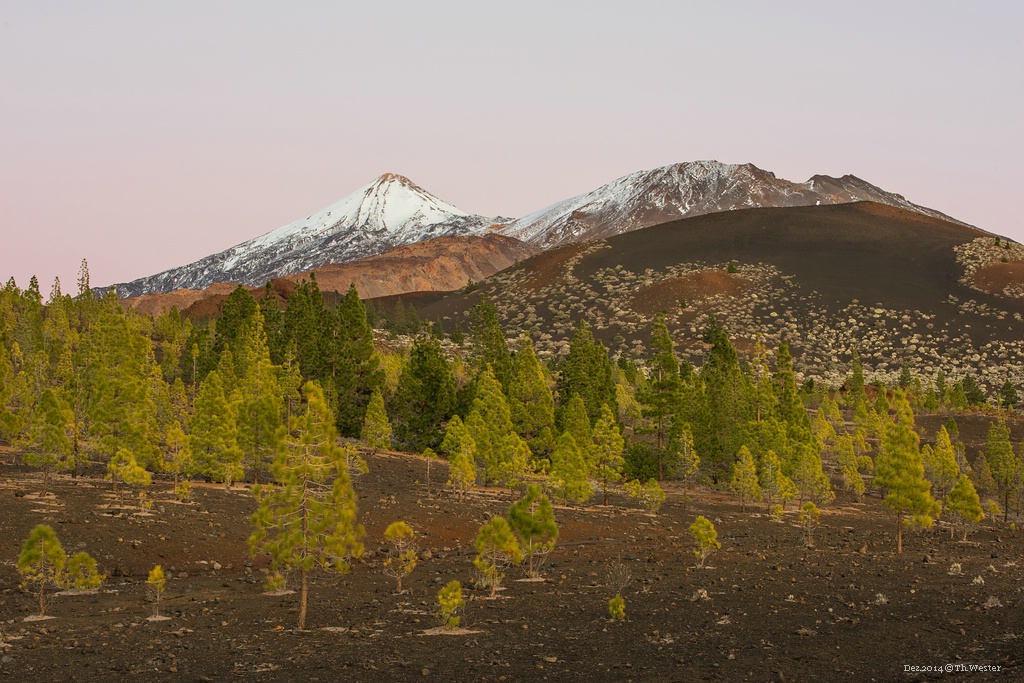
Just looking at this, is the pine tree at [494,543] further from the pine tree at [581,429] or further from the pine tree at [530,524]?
the pine tree at [581,429]

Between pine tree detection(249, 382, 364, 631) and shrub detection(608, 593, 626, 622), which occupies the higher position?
pine tree detection(249, 382, 364, 631)

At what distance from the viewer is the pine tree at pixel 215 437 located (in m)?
40.9

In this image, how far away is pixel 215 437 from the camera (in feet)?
135

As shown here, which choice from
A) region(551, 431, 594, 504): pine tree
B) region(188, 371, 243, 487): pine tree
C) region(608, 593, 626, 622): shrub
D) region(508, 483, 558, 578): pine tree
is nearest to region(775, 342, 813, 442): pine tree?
region(551, 431, 594, 504): pine tree

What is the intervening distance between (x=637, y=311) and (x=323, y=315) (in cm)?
10546

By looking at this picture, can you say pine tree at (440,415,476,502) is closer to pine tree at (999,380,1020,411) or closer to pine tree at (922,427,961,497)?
pine tree at (922,427,961,497)

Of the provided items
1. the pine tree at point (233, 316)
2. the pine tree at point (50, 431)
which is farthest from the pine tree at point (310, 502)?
the pine tree at point (233, 316)

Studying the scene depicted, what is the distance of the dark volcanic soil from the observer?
17.5 meters

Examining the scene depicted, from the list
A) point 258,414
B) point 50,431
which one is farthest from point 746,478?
point 50,431

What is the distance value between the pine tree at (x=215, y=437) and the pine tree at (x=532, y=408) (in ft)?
60.2

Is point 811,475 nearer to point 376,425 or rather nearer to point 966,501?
point 966,501

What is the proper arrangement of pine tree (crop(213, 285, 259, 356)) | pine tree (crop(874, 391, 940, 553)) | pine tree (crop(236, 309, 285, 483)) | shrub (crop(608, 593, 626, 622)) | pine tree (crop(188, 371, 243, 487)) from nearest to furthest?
shrub (crop(608, 593, 626, 622)) → pine tree (crop(874, 391, 940, 553)) → pine tree (crop(188, 371, 243, 487)) → pine tree (crop(236, 309, 285, 483)) → pine tree (crop(213, 285, 259, 356))

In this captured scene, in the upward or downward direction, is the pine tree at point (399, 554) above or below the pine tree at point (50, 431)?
below

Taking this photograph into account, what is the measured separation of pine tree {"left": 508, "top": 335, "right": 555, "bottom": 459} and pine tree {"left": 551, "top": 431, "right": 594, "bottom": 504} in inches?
392
